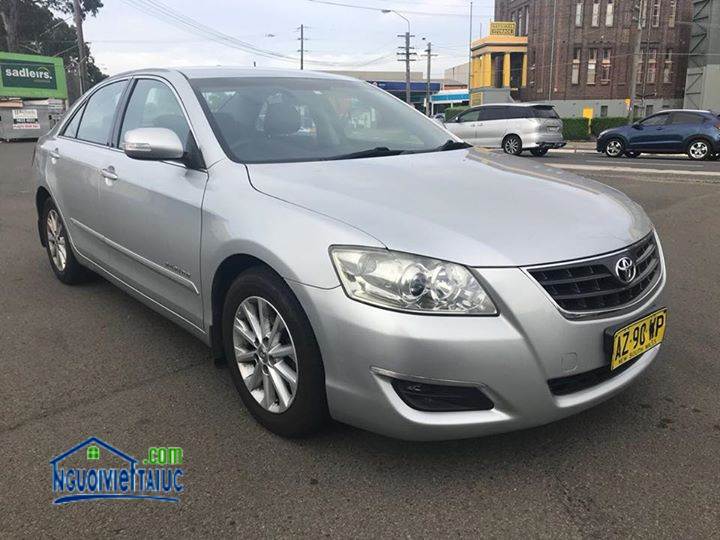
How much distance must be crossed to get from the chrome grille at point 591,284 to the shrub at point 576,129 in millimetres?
34133

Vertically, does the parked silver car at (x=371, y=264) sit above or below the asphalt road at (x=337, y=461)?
above

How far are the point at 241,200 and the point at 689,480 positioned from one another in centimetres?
210

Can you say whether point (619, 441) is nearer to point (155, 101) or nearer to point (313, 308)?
point (313, 308)

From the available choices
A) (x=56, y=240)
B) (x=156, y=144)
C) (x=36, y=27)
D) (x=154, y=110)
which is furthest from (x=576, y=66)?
(x=156, y=144)

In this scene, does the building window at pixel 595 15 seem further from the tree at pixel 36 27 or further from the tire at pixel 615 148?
the tree at pixel 36 27

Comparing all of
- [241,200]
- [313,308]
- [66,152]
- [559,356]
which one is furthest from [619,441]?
[66,152]

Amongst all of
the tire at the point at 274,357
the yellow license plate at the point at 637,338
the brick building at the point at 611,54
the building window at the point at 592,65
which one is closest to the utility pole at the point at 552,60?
the brick building at the point at 611,54

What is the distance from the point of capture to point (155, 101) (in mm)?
3600

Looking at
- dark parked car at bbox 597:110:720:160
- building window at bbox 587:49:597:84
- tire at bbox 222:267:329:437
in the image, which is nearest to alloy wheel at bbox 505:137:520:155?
dark parked car at bbox 597:110:720:160

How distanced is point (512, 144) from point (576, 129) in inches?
643

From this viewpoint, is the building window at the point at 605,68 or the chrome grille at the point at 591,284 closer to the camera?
the chrome grille at the point at 591,284

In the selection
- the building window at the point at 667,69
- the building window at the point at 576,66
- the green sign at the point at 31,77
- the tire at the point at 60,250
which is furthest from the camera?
the building window at the point at 576,66

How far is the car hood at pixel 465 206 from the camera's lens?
223 cm

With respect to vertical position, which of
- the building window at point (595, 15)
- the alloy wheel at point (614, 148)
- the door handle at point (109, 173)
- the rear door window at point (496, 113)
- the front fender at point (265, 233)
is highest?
the building window at point (595, 15)
